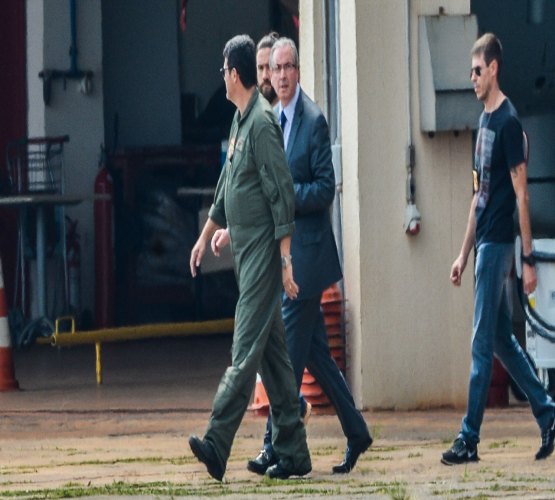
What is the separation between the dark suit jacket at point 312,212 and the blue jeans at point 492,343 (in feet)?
2.18

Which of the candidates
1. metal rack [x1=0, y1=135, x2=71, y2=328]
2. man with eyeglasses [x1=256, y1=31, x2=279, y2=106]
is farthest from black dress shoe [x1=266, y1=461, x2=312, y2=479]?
metal rack [x1=0, y1=135, x2=71, y2=328]

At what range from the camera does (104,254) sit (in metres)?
17.6

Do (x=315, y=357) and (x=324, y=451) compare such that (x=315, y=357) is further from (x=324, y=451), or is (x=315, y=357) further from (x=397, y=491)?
(x=397, y=491)

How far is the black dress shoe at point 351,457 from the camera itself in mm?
8746

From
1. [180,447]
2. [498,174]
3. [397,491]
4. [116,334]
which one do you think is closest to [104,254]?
[116,334]

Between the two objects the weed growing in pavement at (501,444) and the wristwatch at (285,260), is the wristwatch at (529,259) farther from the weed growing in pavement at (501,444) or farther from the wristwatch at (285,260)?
the wristwatch at (285,260)

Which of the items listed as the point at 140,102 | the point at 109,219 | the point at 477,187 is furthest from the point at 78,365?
the point at 477,187

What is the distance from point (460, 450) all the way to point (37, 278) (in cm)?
876

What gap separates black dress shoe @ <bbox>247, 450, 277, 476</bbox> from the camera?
8656mm

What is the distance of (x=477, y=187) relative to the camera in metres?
9.09

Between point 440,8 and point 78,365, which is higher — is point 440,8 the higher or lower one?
the higher one

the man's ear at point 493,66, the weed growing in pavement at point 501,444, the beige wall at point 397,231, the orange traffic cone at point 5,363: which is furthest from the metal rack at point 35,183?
the man's ear at point 493,66

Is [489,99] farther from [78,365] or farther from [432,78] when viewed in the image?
[78,365]

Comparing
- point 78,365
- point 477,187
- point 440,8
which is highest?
point 440,8
